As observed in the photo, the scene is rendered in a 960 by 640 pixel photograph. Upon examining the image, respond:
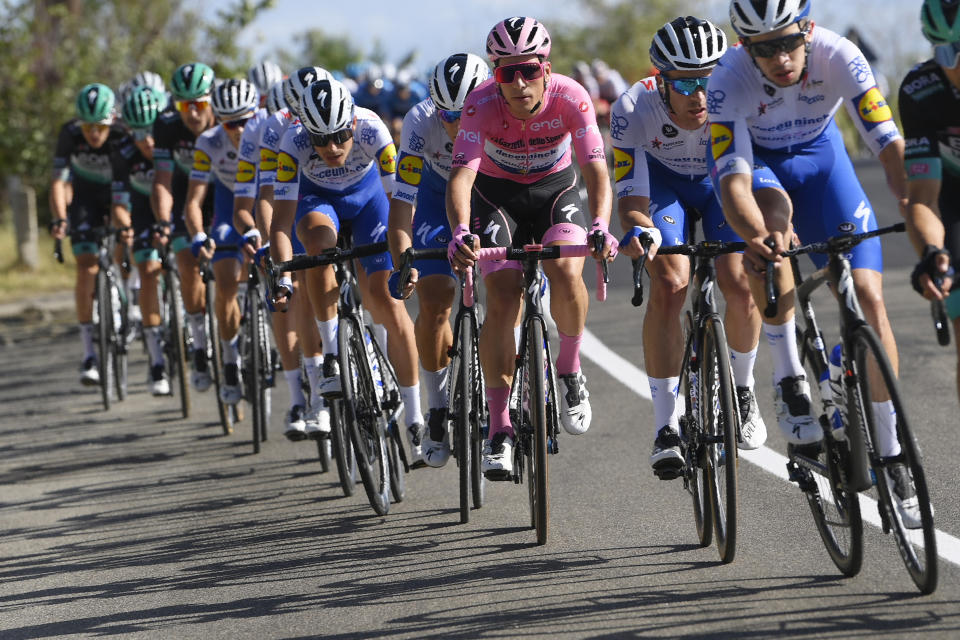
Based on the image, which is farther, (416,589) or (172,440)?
(172,440)

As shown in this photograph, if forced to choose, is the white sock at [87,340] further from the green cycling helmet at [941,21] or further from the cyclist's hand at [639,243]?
the green cycling helmet at [941,21]

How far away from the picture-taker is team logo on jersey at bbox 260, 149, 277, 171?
29.4 ft

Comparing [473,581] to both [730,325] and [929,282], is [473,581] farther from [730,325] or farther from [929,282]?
[929,282]

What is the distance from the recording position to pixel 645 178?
22.1ft

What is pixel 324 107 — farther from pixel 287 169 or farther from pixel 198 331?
pixel 198 331

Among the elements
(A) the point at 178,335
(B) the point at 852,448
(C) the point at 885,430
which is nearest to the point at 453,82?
(B) the point at 852,448

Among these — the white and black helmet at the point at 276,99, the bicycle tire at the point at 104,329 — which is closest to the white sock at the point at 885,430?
the white and black helmet at the point at 276,99

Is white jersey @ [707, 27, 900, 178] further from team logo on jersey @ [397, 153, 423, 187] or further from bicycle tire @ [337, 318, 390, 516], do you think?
bicycle tire @ [337, 318, 390, 516]

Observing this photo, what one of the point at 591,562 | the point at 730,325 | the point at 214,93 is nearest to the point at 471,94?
the point at 730,325

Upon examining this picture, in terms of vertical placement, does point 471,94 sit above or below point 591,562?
above

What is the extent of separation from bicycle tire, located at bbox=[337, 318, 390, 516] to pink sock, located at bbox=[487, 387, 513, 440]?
→ 2.89 ft

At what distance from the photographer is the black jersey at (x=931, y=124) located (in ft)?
16.5

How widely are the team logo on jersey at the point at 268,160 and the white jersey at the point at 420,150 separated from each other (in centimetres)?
147

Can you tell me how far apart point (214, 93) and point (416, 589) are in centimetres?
514
